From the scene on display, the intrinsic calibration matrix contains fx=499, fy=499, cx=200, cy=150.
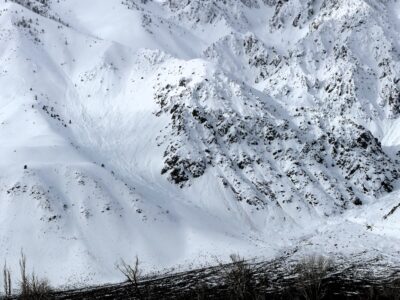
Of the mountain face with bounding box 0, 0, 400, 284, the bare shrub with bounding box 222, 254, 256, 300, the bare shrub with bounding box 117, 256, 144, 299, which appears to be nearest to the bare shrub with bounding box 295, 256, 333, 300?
the bare shrub with bounding box 222, 254, 256, 300

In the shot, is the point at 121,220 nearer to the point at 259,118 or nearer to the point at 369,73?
the point at 259,118

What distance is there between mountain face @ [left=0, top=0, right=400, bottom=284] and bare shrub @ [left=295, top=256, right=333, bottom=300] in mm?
10049

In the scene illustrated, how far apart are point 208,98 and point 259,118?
9759 mm

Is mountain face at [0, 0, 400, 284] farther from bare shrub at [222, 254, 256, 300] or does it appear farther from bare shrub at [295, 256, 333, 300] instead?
bare shrub at [222, 254, 256, 300]

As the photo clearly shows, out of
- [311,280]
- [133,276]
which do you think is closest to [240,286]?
[311,280]

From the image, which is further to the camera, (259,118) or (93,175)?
(259,118)

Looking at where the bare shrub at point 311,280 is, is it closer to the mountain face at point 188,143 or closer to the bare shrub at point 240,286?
the bare shrub at point 240,286

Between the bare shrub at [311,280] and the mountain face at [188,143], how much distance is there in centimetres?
1005

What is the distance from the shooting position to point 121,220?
212 ft

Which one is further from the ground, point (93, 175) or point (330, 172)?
point (93, 175)

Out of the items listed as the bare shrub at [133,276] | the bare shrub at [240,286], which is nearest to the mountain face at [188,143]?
the bare shrub at [133,276]

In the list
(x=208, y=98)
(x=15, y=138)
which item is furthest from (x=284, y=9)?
(x=15, y=138)

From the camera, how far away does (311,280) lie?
41406 millimetres

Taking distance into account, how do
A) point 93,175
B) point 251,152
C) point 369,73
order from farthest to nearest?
point 369,73
point 251,152
point 93,175
